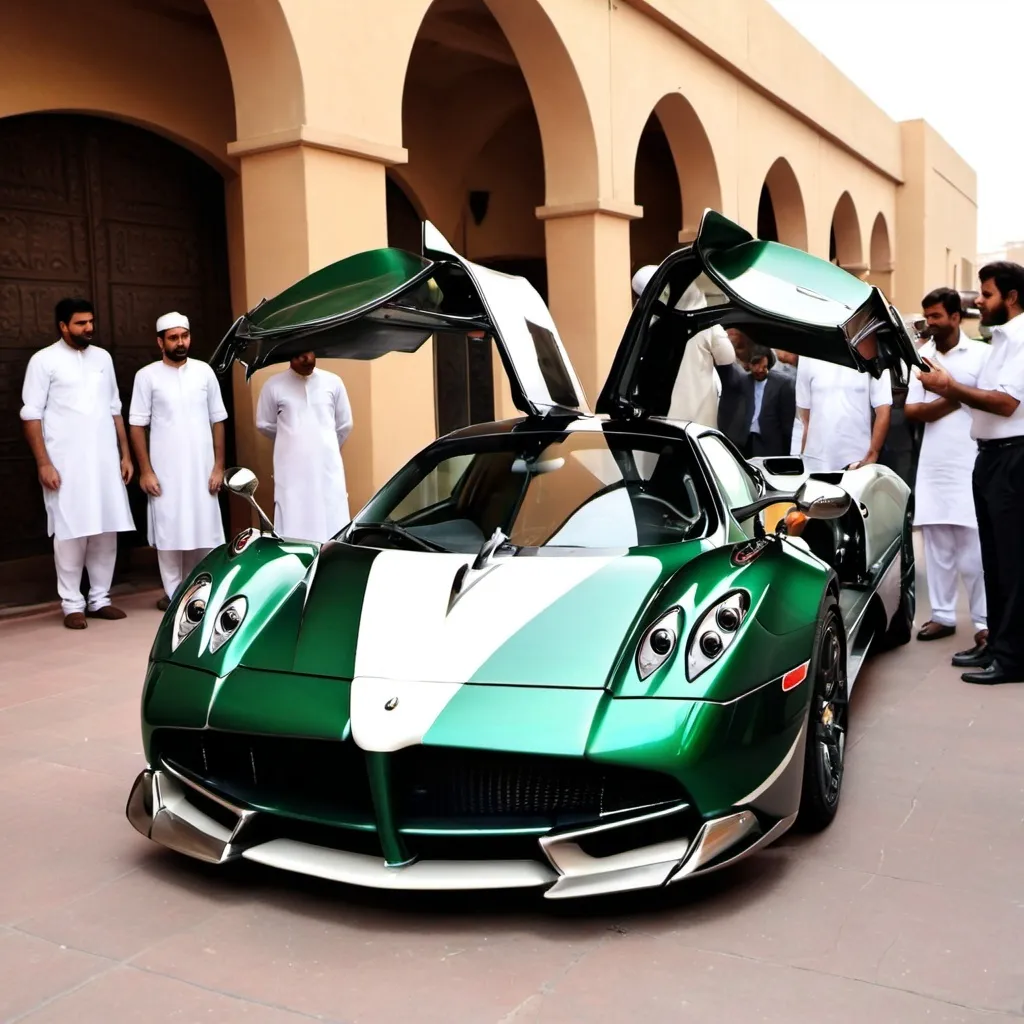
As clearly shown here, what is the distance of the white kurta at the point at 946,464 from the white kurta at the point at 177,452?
4238 mm

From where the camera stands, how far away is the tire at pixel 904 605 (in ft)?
19.4

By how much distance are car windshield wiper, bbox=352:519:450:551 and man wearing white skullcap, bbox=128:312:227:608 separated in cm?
357

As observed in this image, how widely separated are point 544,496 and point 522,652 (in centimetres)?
101

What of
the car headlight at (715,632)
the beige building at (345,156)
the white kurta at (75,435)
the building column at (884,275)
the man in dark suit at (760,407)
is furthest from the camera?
the building column at (884,275)

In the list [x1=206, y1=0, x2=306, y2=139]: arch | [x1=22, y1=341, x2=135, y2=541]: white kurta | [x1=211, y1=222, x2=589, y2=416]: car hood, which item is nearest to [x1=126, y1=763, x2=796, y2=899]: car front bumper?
[x1=211, y1=222, x2=589, y2=416]: car hood

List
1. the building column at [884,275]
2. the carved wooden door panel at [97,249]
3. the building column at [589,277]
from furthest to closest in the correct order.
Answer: the building column at [884,275] < the building column at [589,277] < the carved wooden door panel at [97,249]

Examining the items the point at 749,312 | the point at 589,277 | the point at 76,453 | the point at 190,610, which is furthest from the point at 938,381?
the point at 589,277

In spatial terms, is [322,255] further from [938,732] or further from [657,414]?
[938,732]

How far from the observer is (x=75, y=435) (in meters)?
7.07

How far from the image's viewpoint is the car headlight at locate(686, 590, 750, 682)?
2998 millimetres

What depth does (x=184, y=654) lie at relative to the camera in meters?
3.38

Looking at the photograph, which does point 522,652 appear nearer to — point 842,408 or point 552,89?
point 842,408

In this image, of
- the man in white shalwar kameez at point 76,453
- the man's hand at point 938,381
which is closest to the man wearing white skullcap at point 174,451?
the man in white shalwar kameez at point 76,453

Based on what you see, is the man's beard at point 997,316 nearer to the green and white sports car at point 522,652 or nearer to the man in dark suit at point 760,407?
the green and white sports car at point 522,652
